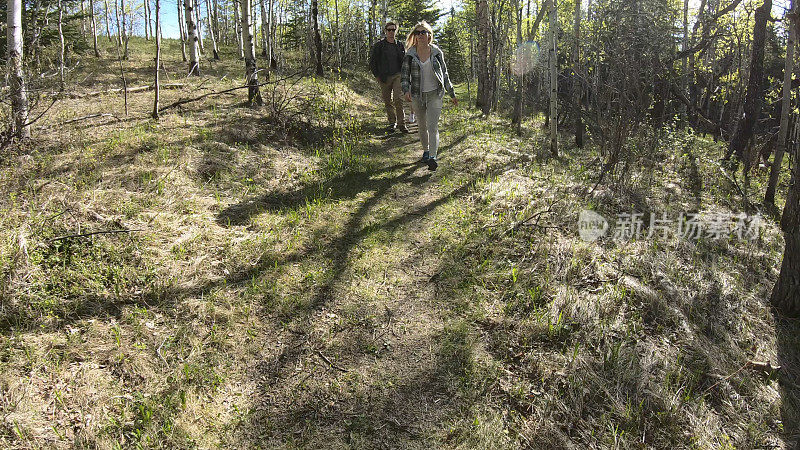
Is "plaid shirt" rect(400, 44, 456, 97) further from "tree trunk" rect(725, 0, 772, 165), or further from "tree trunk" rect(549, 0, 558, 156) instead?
"tree trunk" rect(725, 0, 772, 165)

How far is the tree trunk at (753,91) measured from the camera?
8.77 metres

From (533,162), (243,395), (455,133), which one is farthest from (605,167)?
(243,395)

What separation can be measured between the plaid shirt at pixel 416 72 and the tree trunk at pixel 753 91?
Answer: 7.28 m

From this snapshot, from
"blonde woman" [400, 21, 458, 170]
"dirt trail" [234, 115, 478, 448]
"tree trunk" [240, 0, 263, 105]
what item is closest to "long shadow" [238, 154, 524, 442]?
"dirt trail" [234, 115, 478, 448]

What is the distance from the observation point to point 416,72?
609 centimetres

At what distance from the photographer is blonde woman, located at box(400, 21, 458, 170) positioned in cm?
601

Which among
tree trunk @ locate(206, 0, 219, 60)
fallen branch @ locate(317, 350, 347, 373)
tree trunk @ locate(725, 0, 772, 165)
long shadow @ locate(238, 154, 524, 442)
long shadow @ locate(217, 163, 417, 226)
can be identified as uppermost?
tree trunk @ locate(206, 0, 219, 60)

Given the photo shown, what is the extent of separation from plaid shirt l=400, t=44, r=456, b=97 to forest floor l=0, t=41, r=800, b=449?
1.46 meters

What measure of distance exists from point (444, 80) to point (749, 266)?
458 cm

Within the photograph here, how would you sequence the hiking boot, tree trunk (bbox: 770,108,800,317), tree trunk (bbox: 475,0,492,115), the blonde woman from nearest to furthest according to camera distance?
tree trunk (bbox: 770,108,800,317), the blonde woman, the hiking boot, tree trunk (bbox: 475,0,492,115)

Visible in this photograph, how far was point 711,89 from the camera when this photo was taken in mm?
14984

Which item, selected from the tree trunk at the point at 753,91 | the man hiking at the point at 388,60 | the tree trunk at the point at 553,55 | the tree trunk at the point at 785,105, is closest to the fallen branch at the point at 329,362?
the man hiking at the point at 388,60

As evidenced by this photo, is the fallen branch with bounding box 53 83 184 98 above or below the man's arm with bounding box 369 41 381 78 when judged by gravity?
below

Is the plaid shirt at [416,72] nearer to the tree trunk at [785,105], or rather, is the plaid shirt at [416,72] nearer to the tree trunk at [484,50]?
the tree trunk at [785,105]
